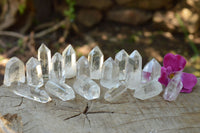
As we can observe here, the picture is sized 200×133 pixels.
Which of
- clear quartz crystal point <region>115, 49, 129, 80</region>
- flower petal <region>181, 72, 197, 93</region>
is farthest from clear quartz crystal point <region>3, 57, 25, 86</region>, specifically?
flower petal <region>181, 72, 197, 93</region>

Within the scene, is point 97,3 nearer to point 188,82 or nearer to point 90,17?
point 90,17

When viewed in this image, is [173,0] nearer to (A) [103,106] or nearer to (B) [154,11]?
(B) [154,11]

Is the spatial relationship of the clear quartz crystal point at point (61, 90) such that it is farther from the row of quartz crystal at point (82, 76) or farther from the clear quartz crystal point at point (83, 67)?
the clear quartz crystal point at point (83, 67)

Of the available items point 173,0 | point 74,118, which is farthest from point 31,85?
point 173,0

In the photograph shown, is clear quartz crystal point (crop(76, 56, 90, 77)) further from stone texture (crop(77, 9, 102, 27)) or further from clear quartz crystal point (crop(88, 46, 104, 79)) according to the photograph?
stone texture (crop(77, 9, 102, 27))

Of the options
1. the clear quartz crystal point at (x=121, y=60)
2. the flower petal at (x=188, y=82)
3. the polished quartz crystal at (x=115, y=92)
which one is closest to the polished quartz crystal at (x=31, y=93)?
the polished quartz crystal at (x=115, y=92)

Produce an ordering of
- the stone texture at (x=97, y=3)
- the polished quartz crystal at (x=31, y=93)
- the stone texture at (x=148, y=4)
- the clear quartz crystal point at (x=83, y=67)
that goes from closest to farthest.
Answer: the polished quartz crystal at (x=31, y=93)
the clear quartz crystal point at (x=83, y=67)
the stone texture at (x=148, y=4)
the stone texture at (x=97, y=3)
